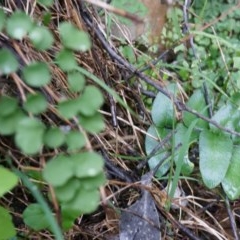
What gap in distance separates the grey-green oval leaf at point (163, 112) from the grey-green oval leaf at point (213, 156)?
9 cm

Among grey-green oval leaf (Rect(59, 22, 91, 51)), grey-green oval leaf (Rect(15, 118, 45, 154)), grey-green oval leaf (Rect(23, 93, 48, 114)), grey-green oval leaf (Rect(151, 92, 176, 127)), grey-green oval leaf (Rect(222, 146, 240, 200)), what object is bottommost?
grey-green oval leaf (Rect(222, 146, 240, 200))

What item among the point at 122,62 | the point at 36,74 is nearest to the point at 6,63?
the point at 36,74

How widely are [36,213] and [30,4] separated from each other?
0.44 meters

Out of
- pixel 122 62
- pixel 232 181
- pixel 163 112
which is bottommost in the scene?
pixel 232 181

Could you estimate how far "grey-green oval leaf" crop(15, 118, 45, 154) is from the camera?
63 cm

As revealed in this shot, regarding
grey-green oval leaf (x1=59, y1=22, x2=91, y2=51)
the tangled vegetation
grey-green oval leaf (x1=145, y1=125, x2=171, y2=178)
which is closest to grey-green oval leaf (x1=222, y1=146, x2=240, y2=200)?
the tangled vegetation

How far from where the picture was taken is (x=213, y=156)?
45.6 inches

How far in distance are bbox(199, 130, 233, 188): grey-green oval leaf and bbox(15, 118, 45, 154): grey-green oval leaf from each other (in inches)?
22.5

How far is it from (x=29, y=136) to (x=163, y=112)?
629 mm

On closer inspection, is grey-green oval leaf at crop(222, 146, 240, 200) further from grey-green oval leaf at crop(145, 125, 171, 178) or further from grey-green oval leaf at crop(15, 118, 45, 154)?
grey-green oval leaf at crop(15, 118, 45, 154)

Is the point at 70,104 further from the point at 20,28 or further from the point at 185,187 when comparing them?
the point at 185,187

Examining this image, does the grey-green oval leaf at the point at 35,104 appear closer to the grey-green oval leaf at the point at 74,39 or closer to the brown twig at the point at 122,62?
the grey-green oval leaf at the point at 74,39

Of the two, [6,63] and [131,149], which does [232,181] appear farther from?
[6,63]

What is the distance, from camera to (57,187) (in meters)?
0.66
